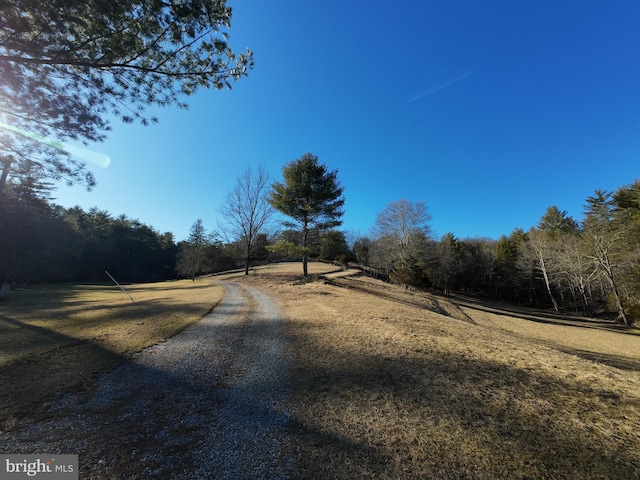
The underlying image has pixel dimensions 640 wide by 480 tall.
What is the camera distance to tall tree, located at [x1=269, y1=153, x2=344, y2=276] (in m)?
20.0

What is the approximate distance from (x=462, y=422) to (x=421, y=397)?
794 millimetres

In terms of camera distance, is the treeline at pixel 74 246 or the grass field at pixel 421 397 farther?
the treeline at pixel 74 246

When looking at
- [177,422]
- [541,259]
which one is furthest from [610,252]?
[177,422]

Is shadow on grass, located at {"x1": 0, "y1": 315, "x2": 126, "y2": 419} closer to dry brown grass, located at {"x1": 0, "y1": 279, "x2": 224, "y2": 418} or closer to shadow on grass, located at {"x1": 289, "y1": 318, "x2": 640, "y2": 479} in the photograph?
dry brown grass, located at {"x1": 0, "y1": 279, "x2": 224, "y2": 418}

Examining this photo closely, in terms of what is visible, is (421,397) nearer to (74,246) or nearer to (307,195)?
(307,195)

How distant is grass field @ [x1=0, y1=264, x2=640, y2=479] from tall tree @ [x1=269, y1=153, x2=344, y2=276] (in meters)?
13.0

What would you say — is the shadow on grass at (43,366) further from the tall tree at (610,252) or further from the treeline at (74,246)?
the tall tree at (610,252)

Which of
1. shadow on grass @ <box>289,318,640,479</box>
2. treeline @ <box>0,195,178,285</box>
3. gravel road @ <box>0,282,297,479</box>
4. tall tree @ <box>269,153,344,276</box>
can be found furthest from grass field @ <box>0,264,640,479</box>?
treeline @ <box>0,195,178,285</box>

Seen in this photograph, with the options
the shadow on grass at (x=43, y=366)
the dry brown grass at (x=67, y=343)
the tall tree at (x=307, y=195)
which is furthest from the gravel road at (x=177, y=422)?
the tall tree at (x=307, y=195)

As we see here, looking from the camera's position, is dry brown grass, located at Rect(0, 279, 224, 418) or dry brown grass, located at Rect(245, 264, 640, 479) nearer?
dry brown grass, located at Rect(245, 264, 640, 479)

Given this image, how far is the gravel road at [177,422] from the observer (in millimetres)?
2967

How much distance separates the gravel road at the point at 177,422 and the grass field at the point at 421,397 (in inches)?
16.9

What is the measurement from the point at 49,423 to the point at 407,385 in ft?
19.5

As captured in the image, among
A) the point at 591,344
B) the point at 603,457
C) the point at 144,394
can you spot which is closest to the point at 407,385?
the point at 603,457
